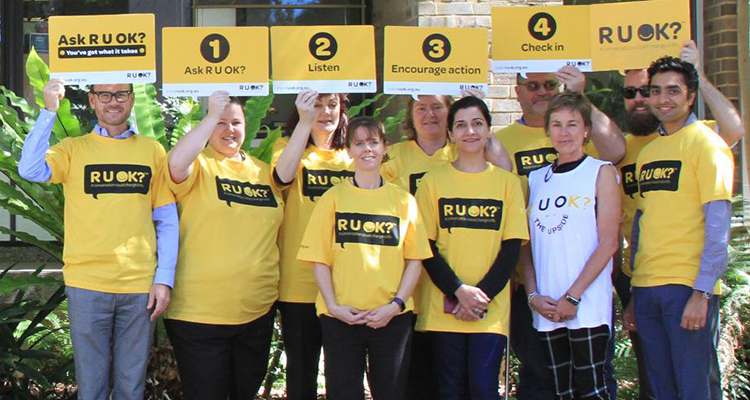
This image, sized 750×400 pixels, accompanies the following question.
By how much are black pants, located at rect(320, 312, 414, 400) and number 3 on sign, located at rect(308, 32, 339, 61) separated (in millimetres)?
1376

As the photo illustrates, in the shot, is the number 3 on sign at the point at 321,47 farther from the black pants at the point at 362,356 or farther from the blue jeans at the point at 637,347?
the blue jeans at the point at 637,347

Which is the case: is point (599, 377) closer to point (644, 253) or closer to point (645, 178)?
point (644, 253)

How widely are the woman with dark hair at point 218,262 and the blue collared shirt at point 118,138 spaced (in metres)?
0.07

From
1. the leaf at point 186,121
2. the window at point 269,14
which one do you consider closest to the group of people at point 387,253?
the leaf at point 186,121

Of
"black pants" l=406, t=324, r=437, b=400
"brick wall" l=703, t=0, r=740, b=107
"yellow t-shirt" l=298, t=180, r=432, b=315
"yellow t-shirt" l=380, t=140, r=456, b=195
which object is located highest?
"brick wall" l=703, t=0, r=740, b=107

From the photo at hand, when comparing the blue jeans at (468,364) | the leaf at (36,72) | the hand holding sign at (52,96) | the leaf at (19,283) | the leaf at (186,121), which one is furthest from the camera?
Answer: the leaf at (186,121)

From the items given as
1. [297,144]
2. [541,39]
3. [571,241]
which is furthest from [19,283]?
[541,39]

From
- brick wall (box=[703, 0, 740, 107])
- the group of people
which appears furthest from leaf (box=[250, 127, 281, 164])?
brick wall (box=[703, 0, 740, 107])

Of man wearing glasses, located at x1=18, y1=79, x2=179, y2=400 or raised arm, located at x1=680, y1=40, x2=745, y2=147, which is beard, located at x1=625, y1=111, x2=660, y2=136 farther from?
man wearing glasses, located at x1=18, y1=79, x2=179, y2=400

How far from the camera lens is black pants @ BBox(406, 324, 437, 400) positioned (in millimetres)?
4328

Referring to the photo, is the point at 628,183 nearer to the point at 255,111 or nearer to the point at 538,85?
the point at 538,85

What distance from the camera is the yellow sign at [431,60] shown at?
4453 mm

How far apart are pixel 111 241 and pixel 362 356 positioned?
52.2 inches

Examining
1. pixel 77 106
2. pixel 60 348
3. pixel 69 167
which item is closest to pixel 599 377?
pixel 69 167
